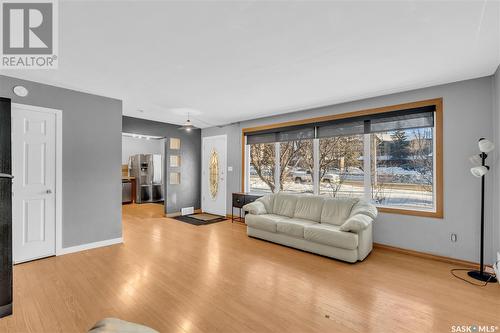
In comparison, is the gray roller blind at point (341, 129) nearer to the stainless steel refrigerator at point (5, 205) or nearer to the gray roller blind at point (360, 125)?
the gray roller blind at point (360, 125)

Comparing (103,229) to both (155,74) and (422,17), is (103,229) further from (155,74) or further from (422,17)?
(422,17)

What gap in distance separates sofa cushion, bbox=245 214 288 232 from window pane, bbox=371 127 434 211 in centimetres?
183

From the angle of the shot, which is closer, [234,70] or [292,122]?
[234,70]

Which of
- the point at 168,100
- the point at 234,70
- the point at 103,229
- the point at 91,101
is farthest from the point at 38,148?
the point at 234,70

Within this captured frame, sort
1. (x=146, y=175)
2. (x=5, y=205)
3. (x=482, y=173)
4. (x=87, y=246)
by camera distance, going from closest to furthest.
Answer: (x=5, y=205) → (x=482, y=173) → (x=87, y=246) → (x=146, y=175)

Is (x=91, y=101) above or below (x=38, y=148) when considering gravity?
above

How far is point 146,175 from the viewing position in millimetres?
8984

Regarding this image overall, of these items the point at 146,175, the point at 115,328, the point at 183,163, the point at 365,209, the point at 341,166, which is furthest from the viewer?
the point at 146,175

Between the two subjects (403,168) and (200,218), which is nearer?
(403,168)

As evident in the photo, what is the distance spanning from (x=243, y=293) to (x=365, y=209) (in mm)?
2370

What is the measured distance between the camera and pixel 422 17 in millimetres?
2020

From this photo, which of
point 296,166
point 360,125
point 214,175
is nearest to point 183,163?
point 214,175

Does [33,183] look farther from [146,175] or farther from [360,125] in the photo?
[146,175]

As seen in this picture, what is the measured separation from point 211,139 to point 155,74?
387cm
